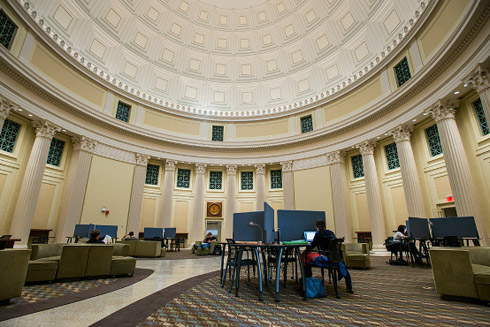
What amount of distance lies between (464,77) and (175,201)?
1593 cm

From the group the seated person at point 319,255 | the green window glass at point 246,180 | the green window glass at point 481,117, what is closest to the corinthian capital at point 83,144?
the green window glass at point 246,180

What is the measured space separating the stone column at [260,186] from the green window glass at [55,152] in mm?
11661

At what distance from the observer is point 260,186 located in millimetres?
16766

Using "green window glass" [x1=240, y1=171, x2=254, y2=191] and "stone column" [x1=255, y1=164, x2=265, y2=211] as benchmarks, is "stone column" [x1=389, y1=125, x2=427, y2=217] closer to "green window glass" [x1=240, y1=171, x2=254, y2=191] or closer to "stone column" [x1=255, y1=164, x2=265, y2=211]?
"stone column" [x1=255, y1=164, x2=265, y2=211]

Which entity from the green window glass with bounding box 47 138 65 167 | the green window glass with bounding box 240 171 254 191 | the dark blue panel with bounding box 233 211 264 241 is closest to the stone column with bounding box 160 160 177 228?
the green window glass with bounding box 240 171 254 191

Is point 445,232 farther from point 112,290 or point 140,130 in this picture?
point 140,130

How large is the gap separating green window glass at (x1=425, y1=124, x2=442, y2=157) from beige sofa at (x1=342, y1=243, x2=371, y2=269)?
6.75 m

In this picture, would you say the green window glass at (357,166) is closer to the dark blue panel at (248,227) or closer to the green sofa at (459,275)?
the green sofa at (459,275)

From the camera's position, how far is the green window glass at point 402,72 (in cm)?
1121

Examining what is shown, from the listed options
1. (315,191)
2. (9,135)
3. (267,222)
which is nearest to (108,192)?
(9,135)

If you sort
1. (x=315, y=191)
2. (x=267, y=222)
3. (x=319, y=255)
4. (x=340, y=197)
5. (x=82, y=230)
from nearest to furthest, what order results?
(x=319, y=255)
(x=267, y=222)
(x=82, y=230)
(x=340, y=197)
(x=315, y=191)

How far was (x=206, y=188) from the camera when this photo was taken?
17.5 m

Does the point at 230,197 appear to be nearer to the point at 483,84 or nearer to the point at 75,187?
the point at 75,187

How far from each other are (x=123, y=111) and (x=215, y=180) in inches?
304
